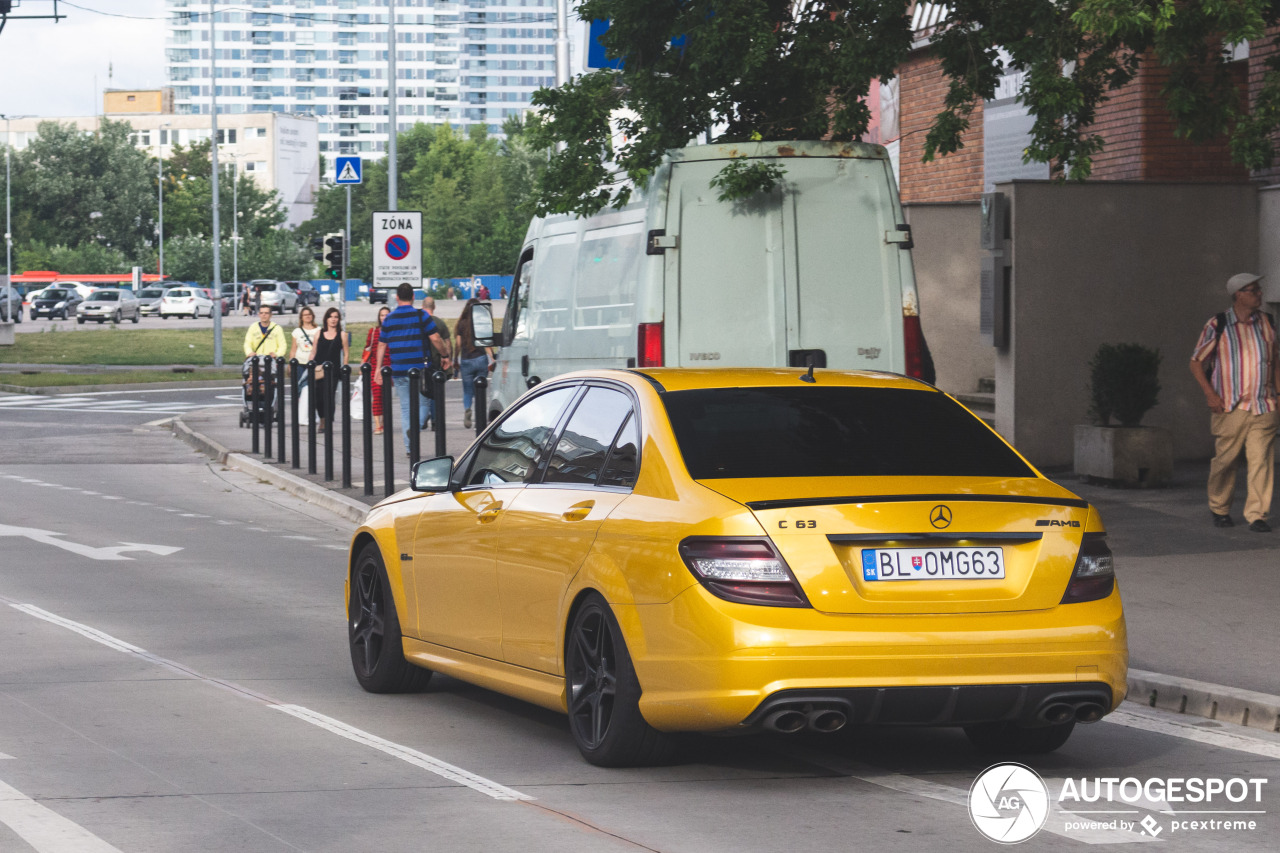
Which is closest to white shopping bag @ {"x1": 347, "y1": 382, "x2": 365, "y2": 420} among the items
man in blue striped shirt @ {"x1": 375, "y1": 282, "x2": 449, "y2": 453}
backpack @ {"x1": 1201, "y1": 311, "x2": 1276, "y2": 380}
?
man in blue striped shirt @ {"x1": 375, "y1": 282, "x2": 449, "y2": 453}

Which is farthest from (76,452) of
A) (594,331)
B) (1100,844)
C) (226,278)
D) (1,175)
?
(1,175)

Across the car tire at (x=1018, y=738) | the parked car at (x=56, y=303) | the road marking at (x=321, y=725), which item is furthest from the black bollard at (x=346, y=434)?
the parked car at (x=56, y=303)

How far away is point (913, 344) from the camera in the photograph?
12.6m

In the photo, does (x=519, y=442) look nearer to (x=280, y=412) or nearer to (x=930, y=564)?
(x=930, y=564)

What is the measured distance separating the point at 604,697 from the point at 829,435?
117cm

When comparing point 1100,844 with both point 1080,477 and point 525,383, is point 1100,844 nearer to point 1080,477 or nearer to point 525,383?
point 525,383

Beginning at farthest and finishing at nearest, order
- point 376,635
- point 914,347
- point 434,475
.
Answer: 1. point 914,347
2. point 376,635
3. point 434,475

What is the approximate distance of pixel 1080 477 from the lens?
17.2 metres

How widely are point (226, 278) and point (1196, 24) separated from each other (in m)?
123

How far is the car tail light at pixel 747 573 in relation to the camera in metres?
5.87

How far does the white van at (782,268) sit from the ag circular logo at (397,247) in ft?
36.6

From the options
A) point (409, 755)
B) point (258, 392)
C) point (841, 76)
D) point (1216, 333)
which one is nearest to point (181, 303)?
point (258, 392)

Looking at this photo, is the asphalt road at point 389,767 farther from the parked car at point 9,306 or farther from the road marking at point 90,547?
the parked car at point 9,306

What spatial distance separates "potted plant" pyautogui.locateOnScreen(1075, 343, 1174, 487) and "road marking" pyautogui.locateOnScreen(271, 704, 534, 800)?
10.1 metres
